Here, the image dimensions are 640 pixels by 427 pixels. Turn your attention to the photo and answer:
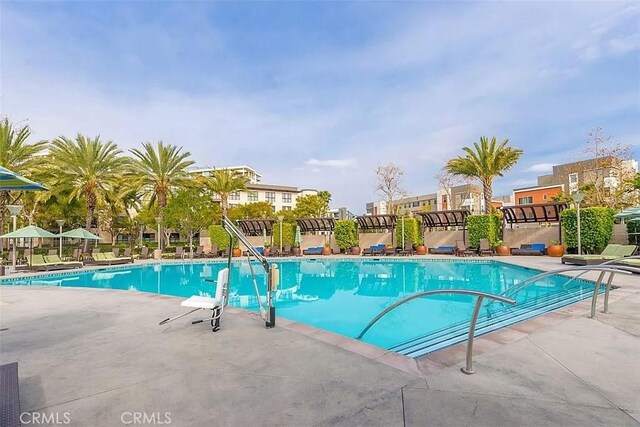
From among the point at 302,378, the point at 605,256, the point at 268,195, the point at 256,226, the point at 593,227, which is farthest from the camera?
the point at 268,195

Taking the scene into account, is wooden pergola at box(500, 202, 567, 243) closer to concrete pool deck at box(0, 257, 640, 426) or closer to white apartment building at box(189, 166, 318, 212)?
concrete pool deck at box(0, 257, 640, 426)

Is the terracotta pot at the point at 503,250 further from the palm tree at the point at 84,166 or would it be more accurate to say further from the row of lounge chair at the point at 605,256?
the palm tree at the point at 84,166

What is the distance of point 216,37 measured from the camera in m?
13.2

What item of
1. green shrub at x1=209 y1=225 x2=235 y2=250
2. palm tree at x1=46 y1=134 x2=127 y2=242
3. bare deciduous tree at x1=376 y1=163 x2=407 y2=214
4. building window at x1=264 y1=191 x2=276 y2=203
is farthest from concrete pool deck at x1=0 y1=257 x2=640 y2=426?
building window at x1=264 y1=191 x2=276 y2=203

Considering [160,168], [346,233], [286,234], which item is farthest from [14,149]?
[346,233]

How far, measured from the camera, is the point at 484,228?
22188mm

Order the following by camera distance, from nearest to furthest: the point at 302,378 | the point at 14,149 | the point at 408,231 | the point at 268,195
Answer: the point at 302,378 → the point at 14,149 → the point at 408,231 → the point at 268,195

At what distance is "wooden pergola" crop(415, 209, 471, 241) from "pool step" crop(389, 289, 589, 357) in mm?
15614

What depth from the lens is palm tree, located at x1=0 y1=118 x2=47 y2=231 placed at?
20500 mm

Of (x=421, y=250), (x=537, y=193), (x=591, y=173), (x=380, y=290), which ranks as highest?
(x=591, y=173)

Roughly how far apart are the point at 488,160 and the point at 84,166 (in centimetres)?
3057

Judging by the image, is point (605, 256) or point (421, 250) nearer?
point (605, 256)

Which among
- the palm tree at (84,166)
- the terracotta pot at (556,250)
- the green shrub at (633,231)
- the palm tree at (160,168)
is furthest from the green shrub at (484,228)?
the palm tree at (84,166)

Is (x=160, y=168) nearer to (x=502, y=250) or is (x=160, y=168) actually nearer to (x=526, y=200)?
(x=502, y=250)
